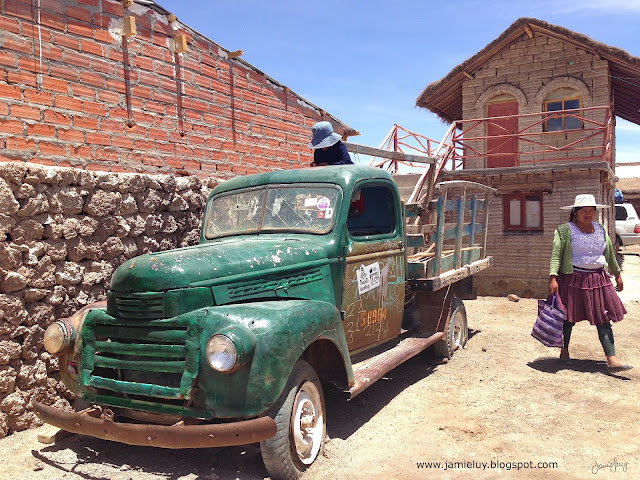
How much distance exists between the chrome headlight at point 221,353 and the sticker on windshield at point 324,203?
5.60ft

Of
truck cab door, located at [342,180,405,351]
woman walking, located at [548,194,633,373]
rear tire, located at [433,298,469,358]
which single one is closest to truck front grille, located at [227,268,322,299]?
truck cab door, located at [342,180,405,351]

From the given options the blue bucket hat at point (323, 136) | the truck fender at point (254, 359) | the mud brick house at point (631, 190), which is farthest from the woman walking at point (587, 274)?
the mud brick house at point (631, 190)

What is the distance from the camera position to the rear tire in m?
6.25

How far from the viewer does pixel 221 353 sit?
309 centimetres

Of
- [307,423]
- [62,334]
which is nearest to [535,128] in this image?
[307,423]

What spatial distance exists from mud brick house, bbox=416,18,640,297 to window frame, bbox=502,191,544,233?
23 millimetres

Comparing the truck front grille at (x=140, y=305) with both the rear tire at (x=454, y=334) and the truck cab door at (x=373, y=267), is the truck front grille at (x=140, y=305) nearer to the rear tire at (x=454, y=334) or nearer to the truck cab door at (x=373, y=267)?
the truck cab door at (x=373, y=267)

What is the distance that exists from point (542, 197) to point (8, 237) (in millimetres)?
11122

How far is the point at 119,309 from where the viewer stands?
11.6ft

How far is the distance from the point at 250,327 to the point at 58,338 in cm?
146

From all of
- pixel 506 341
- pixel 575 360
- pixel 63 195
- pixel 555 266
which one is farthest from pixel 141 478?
pixel 506 341

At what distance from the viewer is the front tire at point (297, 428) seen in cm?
327

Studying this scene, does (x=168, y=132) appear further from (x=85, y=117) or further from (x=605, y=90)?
(x=605, y=90)

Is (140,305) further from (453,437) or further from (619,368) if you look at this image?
(619,368)
